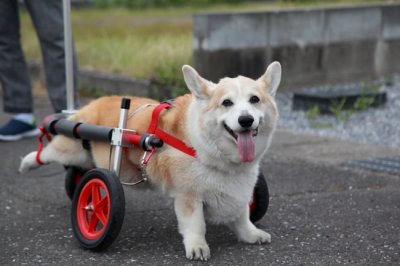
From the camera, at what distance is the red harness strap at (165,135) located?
3430 millimetres

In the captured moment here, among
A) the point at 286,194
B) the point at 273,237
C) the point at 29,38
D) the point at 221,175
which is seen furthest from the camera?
the point at 29,38

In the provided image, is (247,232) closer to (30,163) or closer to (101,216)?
(101,216)

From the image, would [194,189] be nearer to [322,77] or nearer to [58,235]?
[58,235]

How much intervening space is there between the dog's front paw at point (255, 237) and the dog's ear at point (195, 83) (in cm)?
74

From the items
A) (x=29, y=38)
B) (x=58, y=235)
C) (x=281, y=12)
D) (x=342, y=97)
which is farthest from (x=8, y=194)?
(x=29, y=38)

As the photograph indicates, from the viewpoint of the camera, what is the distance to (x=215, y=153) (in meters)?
3.32

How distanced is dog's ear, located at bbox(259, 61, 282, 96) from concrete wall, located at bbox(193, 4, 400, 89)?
3873 millimetres

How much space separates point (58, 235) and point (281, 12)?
465cm

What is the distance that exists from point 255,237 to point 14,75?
3170 mm

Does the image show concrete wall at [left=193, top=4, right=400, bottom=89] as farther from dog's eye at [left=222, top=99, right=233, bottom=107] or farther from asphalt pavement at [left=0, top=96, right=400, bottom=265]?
dog's eye at [left=222, top=99, right=233, bottom=107]

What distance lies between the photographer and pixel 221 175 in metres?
3.38

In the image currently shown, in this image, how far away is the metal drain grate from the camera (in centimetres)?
485

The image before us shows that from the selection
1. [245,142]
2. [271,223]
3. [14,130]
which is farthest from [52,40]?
[245,142]

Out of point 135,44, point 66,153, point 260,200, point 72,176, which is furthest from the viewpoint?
point 135,44
